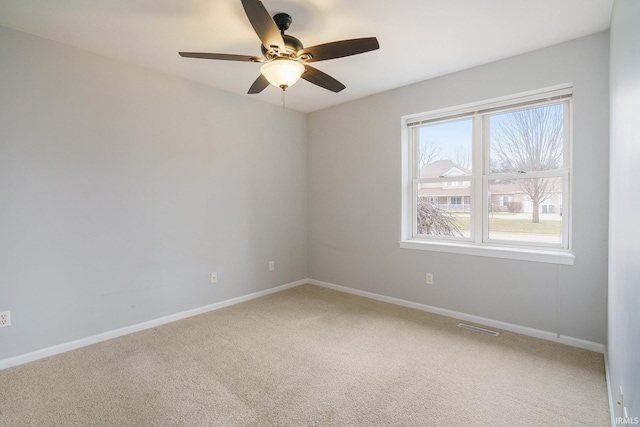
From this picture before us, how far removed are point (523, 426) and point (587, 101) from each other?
244 centimetres

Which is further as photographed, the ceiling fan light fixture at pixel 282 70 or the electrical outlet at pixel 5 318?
the electrical outlet at pixel 5 318

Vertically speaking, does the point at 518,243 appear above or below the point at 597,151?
below

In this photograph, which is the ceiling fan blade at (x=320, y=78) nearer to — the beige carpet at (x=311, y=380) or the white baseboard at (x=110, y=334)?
the beige carpet at (x=311, y=380)

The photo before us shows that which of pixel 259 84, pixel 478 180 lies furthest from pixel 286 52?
pixel 478 180

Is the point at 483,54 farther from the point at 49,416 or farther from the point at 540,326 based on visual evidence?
the point at 49,416

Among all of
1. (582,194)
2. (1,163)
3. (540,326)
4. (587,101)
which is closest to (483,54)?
(587,101)

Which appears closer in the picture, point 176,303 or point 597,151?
point 597,151

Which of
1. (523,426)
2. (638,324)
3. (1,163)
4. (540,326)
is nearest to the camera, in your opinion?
(638,324)

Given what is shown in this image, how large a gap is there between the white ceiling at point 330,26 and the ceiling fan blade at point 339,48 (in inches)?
13.0

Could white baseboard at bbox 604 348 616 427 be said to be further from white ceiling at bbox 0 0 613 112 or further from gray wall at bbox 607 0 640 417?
white ceiling at bbox 0 0 613 112

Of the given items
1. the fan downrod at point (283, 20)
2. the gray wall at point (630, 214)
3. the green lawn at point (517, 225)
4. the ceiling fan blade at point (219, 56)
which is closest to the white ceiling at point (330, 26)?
the fan downrod at point (283, 20)

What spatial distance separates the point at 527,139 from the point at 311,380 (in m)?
2.86

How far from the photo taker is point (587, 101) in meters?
2.51

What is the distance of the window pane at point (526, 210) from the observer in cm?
283
